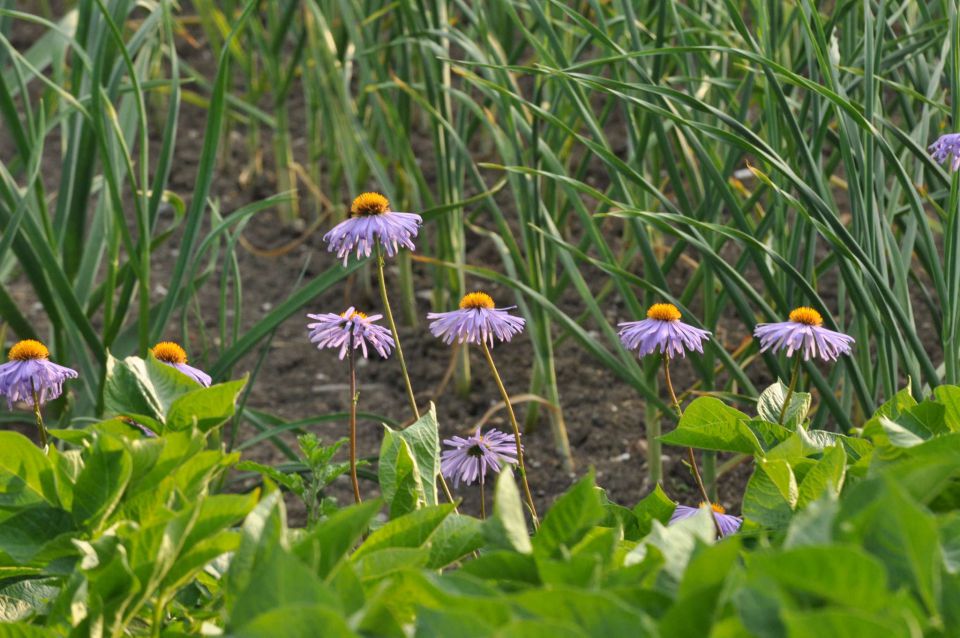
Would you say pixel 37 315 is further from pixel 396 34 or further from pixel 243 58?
pixel 396 34

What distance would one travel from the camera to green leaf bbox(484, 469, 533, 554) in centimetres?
68

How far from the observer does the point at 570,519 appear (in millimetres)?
704

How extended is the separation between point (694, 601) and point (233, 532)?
31cm

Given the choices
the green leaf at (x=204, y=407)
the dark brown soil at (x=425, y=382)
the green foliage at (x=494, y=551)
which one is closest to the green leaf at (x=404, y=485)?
the green foliage at (x=494, y=551)

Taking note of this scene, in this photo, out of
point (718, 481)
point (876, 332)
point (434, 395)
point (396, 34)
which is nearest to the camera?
point (876, 332)

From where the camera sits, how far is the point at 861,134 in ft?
4.93

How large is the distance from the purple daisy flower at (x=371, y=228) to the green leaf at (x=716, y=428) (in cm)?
41

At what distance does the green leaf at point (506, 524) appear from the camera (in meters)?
0.68

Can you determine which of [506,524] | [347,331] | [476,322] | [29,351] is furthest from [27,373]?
[506,524]

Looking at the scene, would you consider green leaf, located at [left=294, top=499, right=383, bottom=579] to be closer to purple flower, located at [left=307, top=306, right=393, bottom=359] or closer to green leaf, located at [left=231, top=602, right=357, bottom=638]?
green leaf, located at [left=231, top=602, right=357, bottom=638]

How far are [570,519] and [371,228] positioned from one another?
0.57 m

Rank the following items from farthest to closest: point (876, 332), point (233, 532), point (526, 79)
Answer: point (526, 79), point (876, 332), point (233, 532)

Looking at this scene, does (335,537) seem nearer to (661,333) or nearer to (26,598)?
(26,598)

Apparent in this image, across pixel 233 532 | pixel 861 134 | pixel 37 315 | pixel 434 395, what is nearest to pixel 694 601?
pixel 233 532
